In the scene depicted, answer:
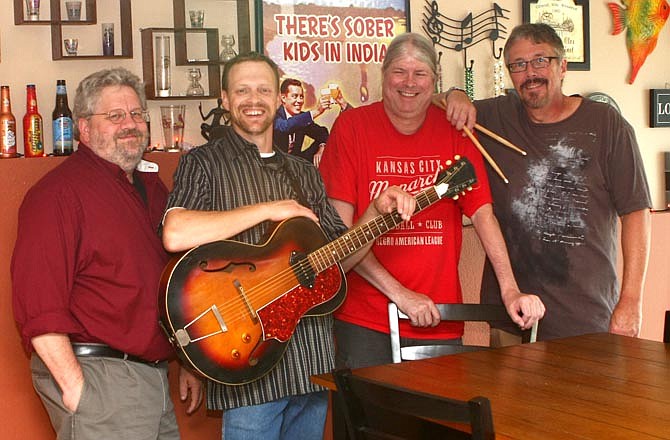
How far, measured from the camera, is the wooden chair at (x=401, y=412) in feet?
6.23

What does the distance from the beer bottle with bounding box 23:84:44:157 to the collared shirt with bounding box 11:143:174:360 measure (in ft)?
2.34

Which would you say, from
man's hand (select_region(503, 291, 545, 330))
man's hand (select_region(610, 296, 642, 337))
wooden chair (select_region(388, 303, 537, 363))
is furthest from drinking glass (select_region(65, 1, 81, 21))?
man's hand (select_region(610, 296, 642, 337))

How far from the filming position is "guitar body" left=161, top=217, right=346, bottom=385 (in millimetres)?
2725

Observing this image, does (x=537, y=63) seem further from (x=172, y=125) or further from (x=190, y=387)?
(x=190, y=387)

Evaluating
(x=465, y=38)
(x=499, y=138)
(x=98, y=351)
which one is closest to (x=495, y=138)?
(x=499, y=138)

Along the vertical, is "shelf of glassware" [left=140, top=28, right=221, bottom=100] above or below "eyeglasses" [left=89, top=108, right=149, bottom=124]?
above

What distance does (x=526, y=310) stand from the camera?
A: 308cm

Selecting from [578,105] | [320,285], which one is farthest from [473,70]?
[320,285]

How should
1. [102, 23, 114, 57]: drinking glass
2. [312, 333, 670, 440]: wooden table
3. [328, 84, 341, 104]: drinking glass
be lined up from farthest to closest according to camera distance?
[328, 84, 341, 104]: drinking glass → [102, 23, 114, 57]: drinking glass → [312, 333, 670, 440]: wooden table

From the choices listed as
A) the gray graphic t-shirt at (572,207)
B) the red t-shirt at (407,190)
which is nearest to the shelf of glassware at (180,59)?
the red t-shirt at (407,190)

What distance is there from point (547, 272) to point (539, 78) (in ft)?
2.40

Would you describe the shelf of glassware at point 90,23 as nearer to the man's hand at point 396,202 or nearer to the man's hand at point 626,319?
the man's hand at point 396,202

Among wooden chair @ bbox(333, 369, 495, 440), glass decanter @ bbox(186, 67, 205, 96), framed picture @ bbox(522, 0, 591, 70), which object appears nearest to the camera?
wooden chair @ bbox(333, 369, 495, 440)

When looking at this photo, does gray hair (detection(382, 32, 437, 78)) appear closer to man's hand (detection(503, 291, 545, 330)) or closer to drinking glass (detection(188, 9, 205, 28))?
man's hand (detection(503, 291, 545, 330))
